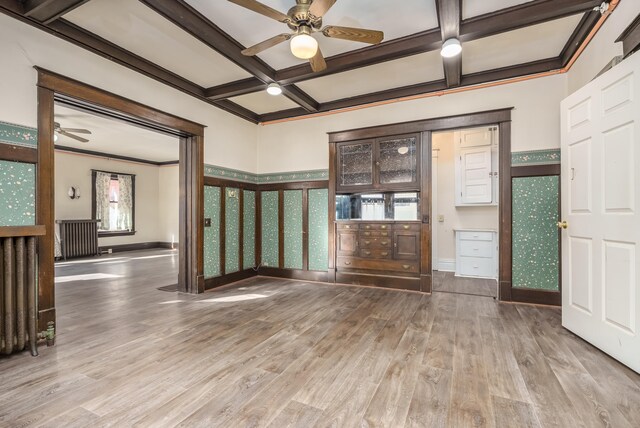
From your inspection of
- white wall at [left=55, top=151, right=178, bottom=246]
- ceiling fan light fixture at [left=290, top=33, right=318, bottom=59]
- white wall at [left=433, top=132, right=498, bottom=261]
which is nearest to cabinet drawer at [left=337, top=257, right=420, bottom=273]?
white wall at [left=433, top=132, right=498, bottom=261]

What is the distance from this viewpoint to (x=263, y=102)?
487 cm

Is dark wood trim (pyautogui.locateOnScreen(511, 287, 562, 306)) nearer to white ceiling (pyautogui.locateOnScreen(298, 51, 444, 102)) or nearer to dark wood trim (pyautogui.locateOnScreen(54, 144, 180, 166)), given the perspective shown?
white ceiling (pyautogui.locateOnScreen(298, 51, 444, 102))

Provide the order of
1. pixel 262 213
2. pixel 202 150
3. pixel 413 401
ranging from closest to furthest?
1. pixel 413 401
2. pixel 202 150
3. pixel 262 213

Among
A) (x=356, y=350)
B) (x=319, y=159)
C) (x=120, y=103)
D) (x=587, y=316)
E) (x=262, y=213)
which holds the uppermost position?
(x=120, y=103)

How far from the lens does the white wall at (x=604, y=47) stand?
228 cm

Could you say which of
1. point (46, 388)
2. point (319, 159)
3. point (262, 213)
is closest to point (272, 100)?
point (319, 159)

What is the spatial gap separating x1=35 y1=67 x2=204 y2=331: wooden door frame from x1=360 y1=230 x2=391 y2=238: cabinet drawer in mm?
2398

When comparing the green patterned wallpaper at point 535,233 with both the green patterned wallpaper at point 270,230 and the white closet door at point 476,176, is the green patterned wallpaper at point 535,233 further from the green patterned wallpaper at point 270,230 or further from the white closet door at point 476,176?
the green patterned wallpaper at point 270,230

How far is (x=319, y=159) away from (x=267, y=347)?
330cm

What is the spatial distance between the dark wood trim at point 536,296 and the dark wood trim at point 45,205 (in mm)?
4961

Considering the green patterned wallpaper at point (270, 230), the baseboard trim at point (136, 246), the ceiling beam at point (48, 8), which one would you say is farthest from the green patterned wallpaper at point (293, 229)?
the baseboard trim at point (136, 246)

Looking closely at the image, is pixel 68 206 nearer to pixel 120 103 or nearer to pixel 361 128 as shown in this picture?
pixel 120 103

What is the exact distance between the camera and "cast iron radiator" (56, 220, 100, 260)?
7273 millimetres

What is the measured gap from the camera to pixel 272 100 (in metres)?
4.79
